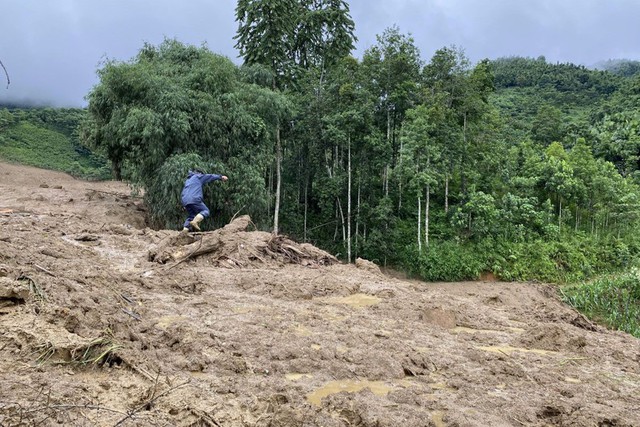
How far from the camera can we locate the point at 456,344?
203 inches

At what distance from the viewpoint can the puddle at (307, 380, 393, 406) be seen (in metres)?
3.58

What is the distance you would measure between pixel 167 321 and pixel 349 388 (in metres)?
2.02

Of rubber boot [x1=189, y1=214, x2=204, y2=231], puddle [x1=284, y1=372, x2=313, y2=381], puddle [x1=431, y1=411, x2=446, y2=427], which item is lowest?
puddle [x1=431, y1=411, x2=446, y2=427]

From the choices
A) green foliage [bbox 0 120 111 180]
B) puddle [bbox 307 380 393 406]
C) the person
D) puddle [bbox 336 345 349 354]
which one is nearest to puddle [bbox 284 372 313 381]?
puddle [bbox 307 380 393 406]

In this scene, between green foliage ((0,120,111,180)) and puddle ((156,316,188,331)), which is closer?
puddle ((156,316,188,331))

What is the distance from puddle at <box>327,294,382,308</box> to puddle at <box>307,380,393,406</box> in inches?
96.4

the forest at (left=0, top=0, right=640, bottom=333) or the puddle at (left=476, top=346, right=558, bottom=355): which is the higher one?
the forest at (left=0, top=0, right=640, bottom=333)

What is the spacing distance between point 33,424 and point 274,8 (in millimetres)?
18640

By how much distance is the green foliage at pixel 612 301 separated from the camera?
1195 cm

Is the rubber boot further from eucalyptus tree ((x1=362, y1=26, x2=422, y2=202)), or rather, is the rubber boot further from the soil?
eucalyptus tree ((x1=362, y1=26, x2=422, y2=202))

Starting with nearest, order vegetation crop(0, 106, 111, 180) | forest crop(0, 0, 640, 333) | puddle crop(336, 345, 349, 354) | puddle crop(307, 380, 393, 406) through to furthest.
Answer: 1. puddle crop(307, 380, 393, 406)
2. puddle crop(336, 345, 349, 354)
3. forest crop(0, 0, 640, 333)
4. vegetation crop(0, 106, 111, 180)

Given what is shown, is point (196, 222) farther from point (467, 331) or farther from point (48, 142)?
point (48, 142)

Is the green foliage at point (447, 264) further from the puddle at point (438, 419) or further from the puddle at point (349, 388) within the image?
the puddle at point (438, 419)

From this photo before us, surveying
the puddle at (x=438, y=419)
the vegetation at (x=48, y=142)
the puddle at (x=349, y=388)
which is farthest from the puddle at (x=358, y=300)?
the vegetation at (x=48, y=142)
